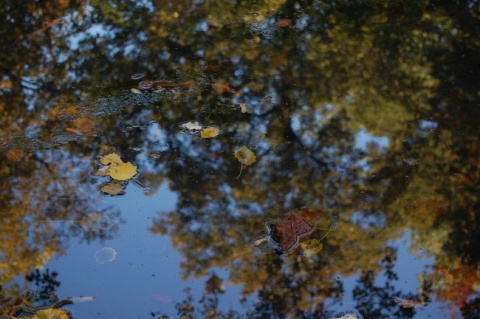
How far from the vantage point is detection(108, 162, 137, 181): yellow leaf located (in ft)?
9.42

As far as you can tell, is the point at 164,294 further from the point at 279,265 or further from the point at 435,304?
the point at 435,304

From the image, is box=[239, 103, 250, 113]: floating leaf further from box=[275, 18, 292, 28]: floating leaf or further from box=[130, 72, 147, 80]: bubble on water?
box=[275, 18, 292, 28]: floating leaf

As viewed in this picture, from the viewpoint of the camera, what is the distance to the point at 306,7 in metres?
4.61

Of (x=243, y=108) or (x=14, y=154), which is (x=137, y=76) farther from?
(x=14, y=154)

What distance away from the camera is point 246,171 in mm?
2889

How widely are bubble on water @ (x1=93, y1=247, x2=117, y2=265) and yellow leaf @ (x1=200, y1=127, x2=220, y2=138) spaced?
0.96 metres

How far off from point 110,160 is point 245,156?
2.64ft

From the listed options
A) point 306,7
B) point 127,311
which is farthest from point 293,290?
point 306,7

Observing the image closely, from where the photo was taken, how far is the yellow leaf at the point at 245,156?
2949 mm

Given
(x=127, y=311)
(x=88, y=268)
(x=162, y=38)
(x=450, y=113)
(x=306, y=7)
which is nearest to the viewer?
(x=127, y=311)

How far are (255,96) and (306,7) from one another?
1.60m

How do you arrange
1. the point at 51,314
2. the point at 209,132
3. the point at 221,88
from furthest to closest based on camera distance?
the point at 221,88
the point at 209,132
the point at 51,314

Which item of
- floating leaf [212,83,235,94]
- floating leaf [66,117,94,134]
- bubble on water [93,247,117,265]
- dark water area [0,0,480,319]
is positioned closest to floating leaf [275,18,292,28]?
dark water area [0,0,480,319]

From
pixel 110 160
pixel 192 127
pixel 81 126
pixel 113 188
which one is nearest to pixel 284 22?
pixel 192 127
